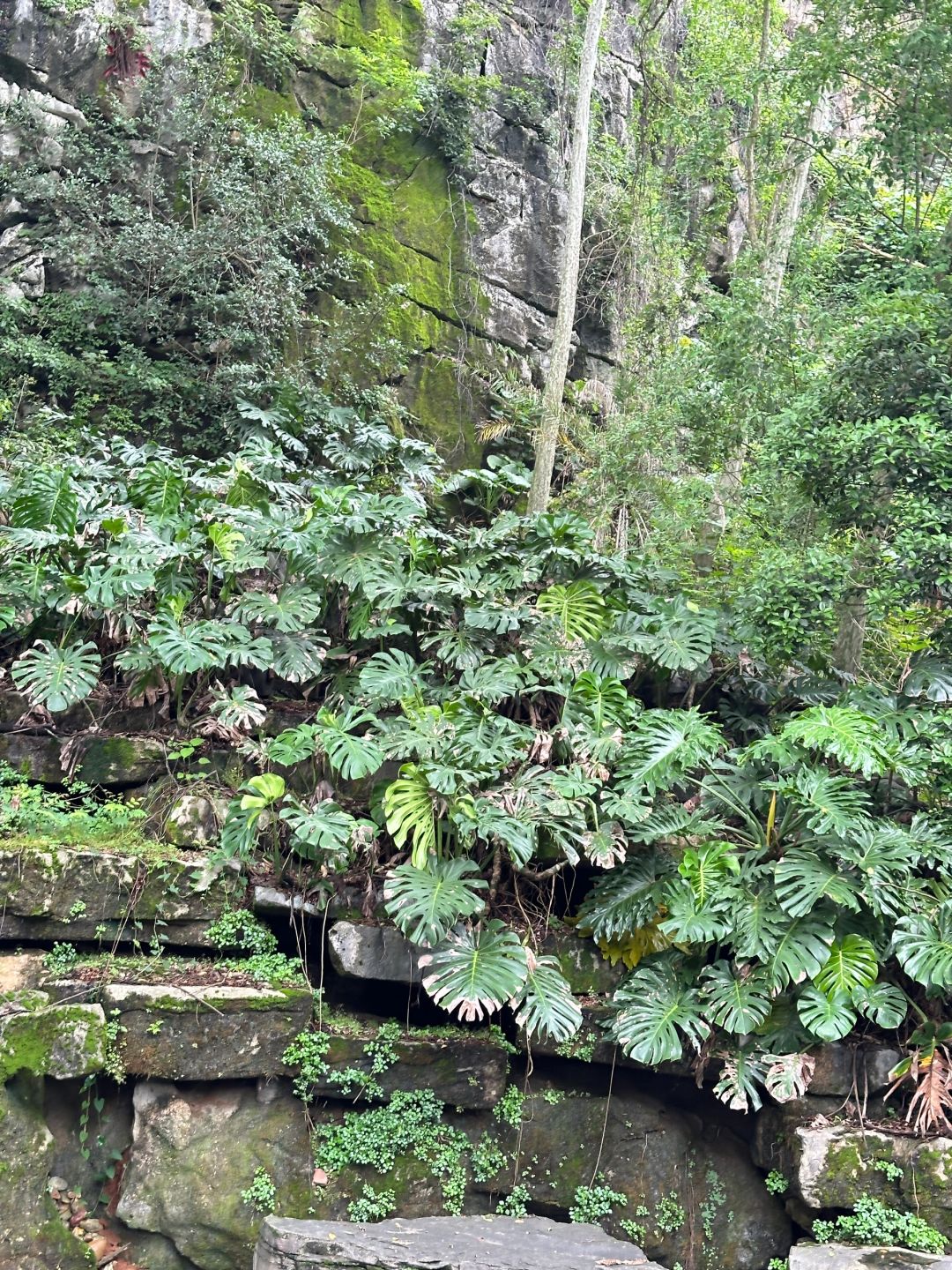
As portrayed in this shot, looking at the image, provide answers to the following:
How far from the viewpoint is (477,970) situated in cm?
445

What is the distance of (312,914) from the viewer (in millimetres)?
5043

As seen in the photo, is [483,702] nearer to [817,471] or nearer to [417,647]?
[417,647]

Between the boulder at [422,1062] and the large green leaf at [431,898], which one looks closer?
the large green leaf at [431,898]

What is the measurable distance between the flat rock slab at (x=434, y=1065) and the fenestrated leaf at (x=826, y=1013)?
1.46m

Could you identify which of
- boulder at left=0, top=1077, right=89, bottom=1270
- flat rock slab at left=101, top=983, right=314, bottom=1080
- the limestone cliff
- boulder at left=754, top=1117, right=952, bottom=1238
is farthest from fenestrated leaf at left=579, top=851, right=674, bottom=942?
the limestone cliff

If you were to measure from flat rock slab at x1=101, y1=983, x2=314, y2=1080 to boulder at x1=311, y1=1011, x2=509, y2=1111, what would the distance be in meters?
0.23

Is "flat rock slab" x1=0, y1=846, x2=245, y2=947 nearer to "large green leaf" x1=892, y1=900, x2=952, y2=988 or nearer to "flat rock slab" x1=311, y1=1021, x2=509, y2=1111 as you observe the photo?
"flat rock slab" x1=311, y1=1021, x2=509, y2=1111

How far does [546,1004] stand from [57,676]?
2920 millimetres

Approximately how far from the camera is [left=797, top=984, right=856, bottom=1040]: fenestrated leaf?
444 cm

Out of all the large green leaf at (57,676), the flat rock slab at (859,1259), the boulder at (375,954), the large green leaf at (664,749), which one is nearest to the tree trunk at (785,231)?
the large green leaf at (664,749)

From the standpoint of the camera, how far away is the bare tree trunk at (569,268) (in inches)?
381

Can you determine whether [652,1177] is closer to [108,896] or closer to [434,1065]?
[434,1065]

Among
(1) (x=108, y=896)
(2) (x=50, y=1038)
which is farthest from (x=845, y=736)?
(2) (x=50, y=1038)

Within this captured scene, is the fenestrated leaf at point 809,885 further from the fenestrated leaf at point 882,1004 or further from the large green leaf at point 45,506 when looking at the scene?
the large green leaf at point 45,506
